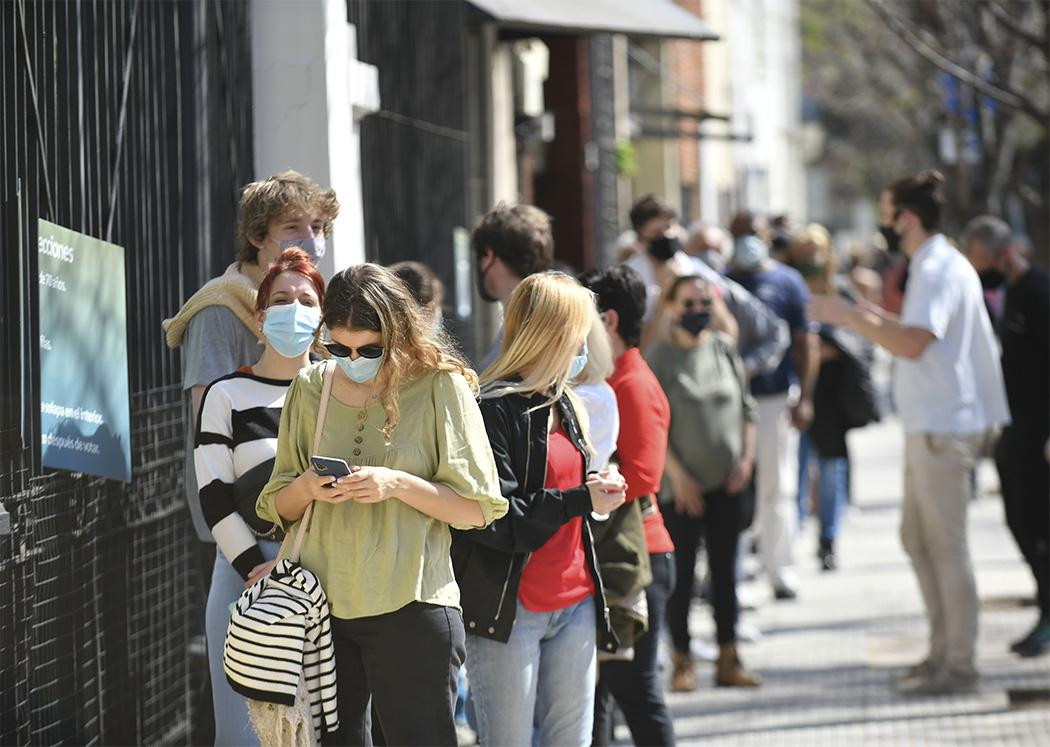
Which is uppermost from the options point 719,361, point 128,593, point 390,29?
point 390,29

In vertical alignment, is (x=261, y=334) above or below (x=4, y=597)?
above

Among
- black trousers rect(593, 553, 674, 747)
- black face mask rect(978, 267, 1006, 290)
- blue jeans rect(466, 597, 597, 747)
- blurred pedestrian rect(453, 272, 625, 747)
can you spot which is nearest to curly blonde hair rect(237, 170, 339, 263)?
blurred pedestrian rect(453, 272, 625, 747)

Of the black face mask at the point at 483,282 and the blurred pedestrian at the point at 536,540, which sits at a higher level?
the black face mask at the point at 483,282

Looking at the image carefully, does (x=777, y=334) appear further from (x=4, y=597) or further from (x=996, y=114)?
(x=996, y=114)

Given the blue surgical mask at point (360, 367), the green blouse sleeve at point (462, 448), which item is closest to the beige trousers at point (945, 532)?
the green blouse sleeve at point (462, 448)

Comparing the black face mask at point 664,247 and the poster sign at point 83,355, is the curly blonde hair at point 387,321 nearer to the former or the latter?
the poster sign at point 83,355

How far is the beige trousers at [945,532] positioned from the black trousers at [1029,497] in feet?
3.74

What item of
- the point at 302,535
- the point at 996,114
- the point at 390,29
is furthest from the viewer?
the point at 996,114

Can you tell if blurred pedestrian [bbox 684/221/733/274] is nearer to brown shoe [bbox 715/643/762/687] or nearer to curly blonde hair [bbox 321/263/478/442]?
brown shoe [bbox 715/643/762/687]

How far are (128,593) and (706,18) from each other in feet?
64.5

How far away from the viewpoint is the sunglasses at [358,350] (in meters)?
4.20

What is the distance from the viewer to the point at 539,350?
15.6 ft

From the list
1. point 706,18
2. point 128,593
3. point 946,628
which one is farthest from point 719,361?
point 706,18

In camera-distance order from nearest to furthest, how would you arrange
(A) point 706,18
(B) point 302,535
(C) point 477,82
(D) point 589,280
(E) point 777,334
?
(B) point 302,535
(D) point 589,280
(E) point 777,334
(C) point 477,82
(A) point 706,18
